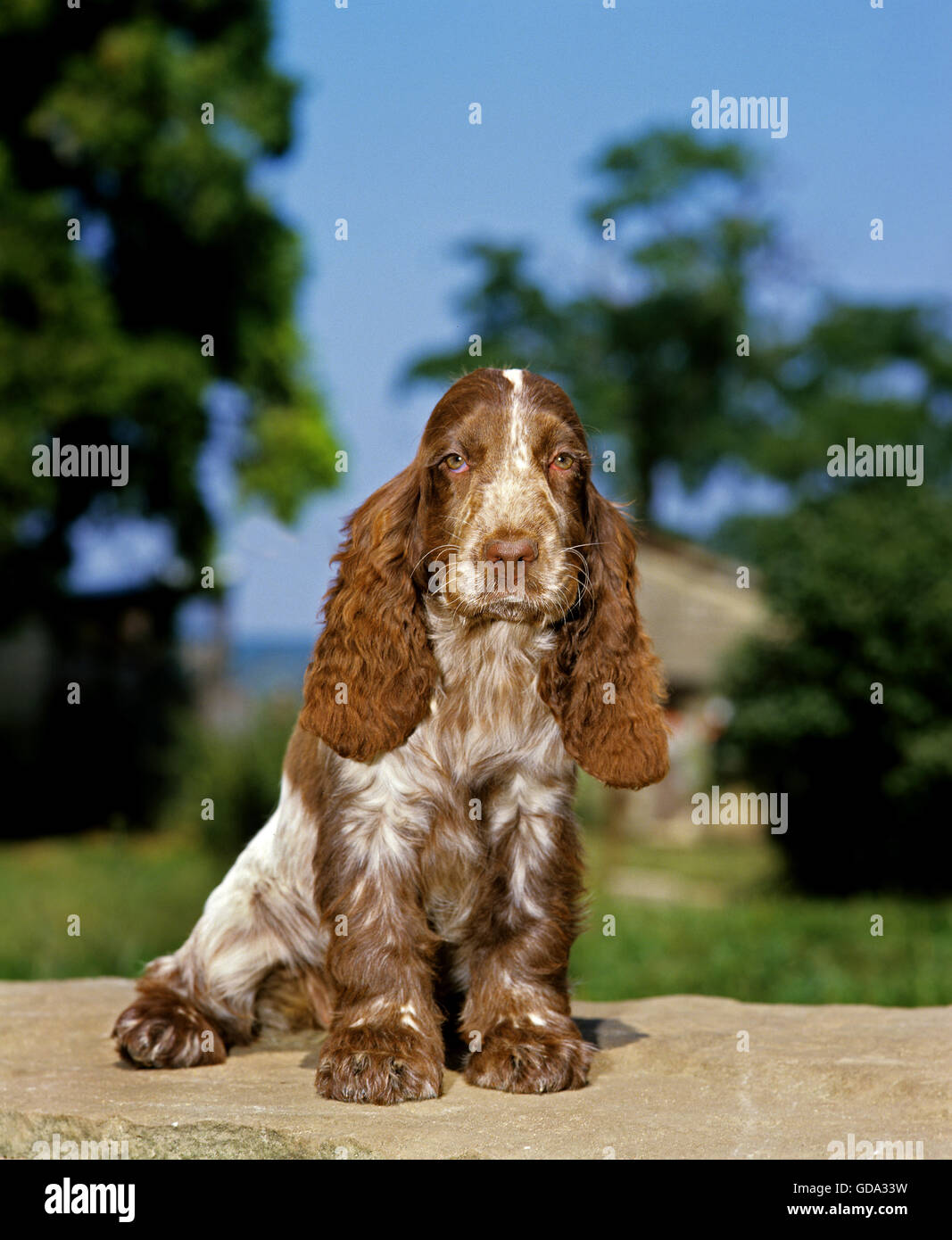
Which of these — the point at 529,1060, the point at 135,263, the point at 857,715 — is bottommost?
the point at 529,1060

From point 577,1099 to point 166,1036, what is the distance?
1460mm

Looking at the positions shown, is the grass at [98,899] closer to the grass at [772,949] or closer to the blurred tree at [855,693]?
the grass at [772,949]

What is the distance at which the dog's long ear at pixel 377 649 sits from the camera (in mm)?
4641

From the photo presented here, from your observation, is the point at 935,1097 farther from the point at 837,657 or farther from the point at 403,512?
the point at 837,657

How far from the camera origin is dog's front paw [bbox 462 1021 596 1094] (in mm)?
4602

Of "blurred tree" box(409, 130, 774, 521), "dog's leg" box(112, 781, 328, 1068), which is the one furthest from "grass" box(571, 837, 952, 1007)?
"blurred tree" box(409, 130, 774, 521)

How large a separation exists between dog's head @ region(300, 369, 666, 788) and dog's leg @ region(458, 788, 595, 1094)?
0.26m

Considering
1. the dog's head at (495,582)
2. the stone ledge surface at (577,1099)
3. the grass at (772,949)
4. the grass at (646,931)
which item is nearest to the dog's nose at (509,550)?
the dog's head at (495,582)

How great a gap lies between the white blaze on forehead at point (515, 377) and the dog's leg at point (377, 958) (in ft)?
4.61

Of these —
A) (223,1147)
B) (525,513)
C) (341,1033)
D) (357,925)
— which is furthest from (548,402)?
(223,1147)

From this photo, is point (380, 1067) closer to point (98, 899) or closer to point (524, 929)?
point (524, 929)

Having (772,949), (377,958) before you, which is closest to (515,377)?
(377,958)

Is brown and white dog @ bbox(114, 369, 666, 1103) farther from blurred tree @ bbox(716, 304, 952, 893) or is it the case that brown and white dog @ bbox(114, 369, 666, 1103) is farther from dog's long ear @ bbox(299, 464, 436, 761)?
blurred tree @ bbox(716, 304, 952, 893)

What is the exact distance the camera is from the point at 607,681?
15.9 feet
